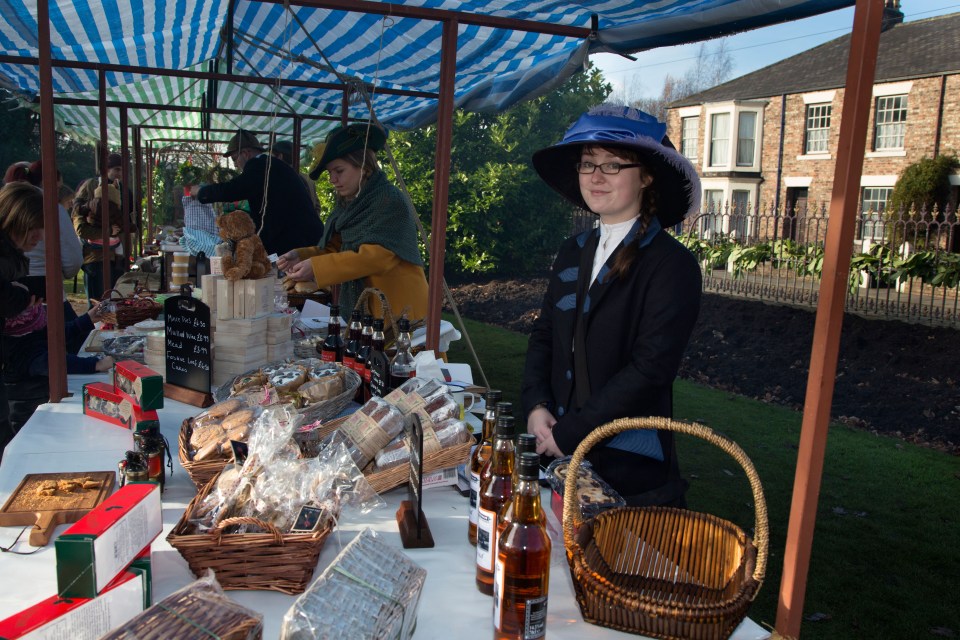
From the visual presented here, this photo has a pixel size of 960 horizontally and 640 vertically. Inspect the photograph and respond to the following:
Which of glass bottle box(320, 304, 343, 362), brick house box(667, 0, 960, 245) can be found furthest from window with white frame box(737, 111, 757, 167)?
glass bottle box(320, 304, 343, 362)

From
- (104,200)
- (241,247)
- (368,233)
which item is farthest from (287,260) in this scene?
(104,200)

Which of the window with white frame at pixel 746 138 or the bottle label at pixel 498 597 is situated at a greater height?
the window with white frame at pixel 746 138

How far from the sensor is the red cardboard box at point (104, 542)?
3.74ft

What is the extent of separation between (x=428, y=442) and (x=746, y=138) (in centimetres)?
2460

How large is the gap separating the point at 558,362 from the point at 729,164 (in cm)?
2347

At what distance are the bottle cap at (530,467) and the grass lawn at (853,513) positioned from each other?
6.84 feet

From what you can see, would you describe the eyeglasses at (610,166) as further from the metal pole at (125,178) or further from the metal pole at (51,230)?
the metal pole at (125,178)

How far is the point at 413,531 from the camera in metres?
1.75

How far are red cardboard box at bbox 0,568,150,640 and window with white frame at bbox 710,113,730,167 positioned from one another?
82.3 ft

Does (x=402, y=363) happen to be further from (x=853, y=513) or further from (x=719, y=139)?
(x=719, y=139)

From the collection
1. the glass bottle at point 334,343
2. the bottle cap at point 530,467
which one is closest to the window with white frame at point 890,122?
the glass bottle at point 334,343

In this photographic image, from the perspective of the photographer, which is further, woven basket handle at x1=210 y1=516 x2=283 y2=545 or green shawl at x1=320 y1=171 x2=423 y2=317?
green shawl at x1=320 y1=171 x2=423 y2=317

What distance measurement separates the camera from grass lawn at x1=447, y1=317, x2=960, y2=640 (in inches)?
140

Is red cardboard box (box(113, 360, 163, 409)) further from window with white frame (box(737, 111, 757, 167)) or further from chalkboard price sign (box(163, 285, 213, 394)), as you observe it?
window with white frame (box(737, 111, 757, 167))
